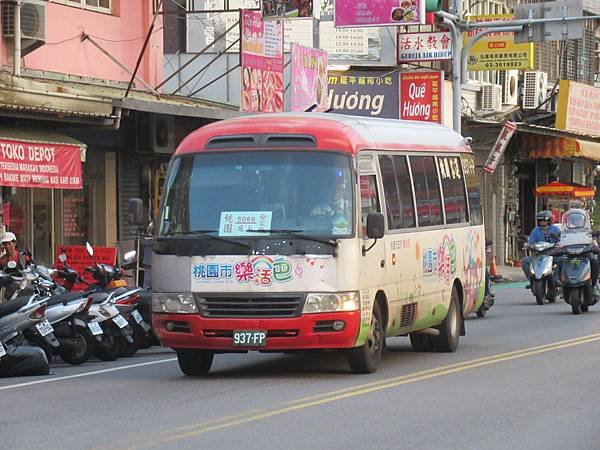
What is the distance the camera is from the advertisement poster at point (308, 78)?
1160 inches

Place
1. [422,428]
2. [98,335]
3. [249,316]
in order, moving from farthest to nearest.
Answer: [98,335], [249,316], [422,428]

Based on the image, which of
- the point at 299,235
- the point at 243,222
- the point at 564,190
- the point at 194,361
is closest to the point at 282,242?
the point at 299,235

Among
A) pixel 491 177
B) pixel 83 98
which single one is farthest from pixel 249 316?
pixel 491 177

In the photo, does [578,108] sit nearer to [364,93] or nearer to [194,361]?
[364,93]

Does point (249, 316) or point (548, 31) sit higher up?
point (548, 31)

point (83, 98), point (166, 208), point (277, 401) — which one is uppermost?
point (83, 98)

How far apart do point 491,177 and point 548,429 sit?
110 feet

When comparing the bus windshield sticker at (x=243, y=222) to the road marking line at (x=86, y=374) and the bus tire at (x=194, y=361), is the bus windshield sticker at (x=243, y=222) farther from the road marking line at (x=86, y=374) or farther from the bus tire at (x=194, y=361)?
the road marking line at (x=86, y=374)

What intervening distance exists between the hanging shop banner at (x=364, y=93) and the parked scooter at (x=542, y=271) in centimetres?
1090

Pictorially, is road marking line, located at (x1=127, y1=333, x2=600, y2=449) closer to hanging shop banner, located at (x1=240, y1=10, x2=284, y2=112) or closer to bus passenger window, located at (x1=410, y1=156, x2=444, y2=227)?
bus passenger window, located at (x1=410, y1=156, x2=444, y2=227)

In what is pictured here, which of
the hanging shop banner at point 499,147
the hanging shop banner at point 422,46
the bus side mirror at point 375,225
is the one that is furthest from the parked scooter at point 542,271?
the bus side mirror at point 375,225

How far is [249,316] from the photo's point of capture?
13867 mm

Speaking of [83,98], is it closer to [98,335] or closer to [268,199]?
[98,335]

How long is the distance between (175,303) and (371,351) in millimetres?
2000
